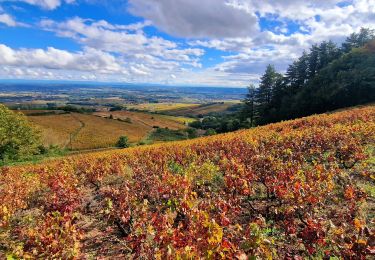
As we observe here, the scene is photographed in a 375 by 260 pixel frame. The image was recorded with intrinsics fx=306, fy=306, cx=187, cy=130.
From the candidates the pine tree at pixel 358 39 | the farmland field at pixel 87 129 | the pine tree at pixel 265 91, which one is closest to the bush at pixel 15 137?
the farmland field at pixel 87 129

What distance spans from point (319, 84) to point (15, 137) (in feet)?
187

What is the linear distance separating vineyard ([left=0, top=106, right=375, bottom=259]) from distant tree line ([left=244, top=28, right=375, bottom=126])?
124 feet

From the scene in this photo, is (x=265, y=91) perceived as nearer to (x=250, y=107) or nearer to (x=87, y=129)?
(x=250, y=107)

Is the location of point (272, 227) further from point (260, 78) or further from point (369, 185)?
point (260, 78)

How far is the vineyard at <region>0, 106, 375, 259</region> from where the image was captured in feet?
17.8

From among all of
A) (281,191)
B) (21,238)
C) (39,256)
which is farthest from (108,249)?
(281,191)

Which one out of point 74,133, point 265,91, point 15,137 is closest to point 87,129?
point 74,133

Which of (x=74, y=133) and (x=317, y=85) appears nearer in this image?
(x=317, y=85)

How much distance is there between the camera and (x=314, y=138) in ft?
48.6

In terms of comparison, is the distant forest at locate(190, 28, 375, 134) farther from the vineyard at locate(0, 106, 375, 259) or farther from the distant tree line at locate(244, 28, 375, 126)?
the vineyard at locate(0, 106, 375, 259)

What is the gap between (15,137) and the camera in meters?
57.4

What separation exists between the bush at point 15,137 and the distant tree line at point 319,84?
4518cm

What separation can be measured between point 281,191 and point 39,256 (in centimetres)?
598

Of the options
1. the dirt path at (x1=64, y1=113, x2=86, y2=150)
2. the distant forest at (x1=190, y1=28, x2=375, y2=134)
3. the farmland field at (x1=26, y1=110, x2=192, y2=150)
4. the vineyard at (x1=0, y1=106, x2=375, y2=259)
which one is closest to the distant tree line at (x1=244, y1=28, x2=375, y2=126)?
the distant forest at (x1=190, y1=28, x2=375, y2=134)
